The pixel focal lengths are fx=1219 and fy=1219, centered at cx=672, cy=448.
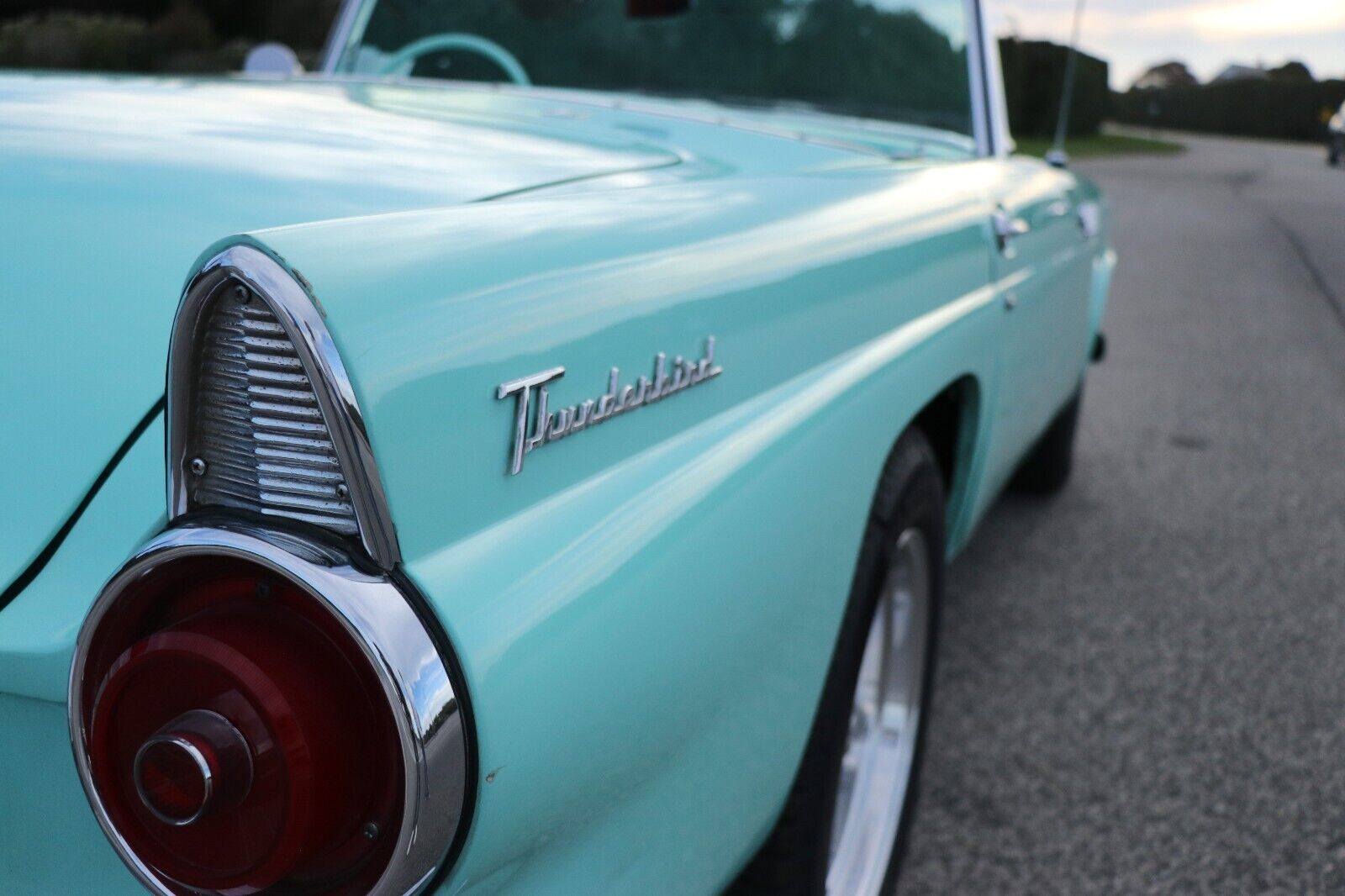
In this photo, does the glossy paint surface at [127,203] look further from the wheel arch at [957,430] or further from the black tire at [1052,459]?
the black tire at [1052,459]

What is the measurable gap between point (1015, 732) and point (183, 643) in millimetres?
2197

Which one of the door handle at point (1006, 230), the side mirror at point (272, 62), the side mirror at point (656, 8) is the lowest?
the door handle at point (1006, 230)

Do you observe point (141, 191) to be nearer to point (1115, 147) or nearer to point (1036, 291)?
point (1036, 291)

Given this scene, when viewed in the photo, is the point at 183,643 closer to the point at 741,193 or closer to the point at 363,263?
the point at 363,263

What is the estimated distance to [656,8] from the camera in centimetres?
281

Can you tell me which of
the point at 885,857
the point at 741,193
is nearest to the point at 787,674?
the point at 741,193

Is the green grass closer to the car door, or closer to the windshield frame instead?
the car door

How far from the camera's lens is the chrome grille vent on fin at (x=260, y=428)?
0.86 m

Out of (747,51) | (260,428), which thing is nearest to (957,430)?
(747,51)

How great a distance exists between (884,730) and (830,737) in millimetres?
648

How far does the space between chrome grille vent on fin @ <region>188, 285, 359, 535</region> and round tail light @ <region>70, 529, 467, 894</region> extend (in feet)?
0.12

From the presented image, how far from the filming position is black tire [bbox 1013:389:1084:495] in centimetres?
415

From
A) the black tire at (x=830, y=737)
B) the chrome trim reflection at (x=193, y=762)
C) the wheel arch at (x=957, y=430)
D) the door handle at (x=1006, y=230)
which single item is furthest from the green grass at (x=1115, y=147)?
the chrome trim reflection at (x=193, y=762)

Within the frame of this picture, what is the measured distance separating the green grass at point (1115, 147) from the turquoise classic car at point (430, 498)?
93.3 ft
